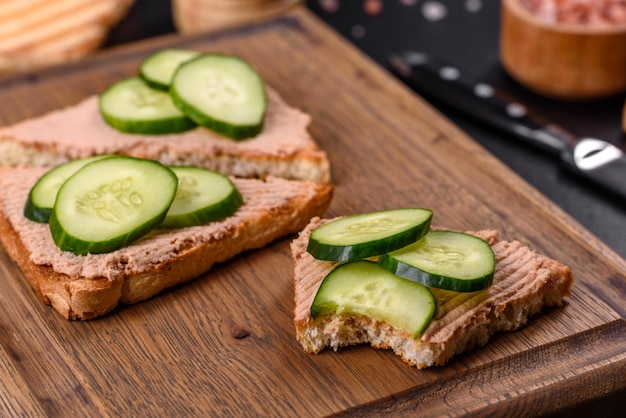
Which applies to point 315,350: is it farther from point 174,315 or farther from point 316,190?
point 316,190

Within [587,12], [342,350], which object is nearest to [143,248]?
[342,350]

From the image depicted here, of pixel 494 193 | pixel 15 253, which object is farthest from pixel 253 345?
pixel 494 193

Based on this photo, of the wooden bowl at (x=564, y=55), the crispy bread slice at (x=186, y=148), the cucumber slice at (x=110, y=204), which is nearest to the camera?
the cucumber slice at (x=110, y=204)

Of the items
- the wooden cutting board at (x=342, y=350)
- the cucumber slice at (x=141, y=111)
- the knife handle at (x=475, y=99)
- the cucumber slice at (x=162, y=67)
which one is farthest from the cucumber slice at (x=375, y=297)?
the knife handle at (x=475, y=99)

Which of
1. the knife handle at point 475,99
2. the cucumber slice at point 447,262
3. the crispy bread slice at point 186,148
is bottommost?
the knife handle at point 475,99

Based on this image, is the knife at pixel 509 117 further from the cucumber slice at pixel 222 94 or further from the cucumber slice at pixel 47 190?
the cucumber slice at pixel 47 190

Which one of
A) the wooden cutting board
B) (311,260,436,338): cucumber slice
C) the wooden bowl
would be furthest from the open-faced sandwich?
the wooden bowl
